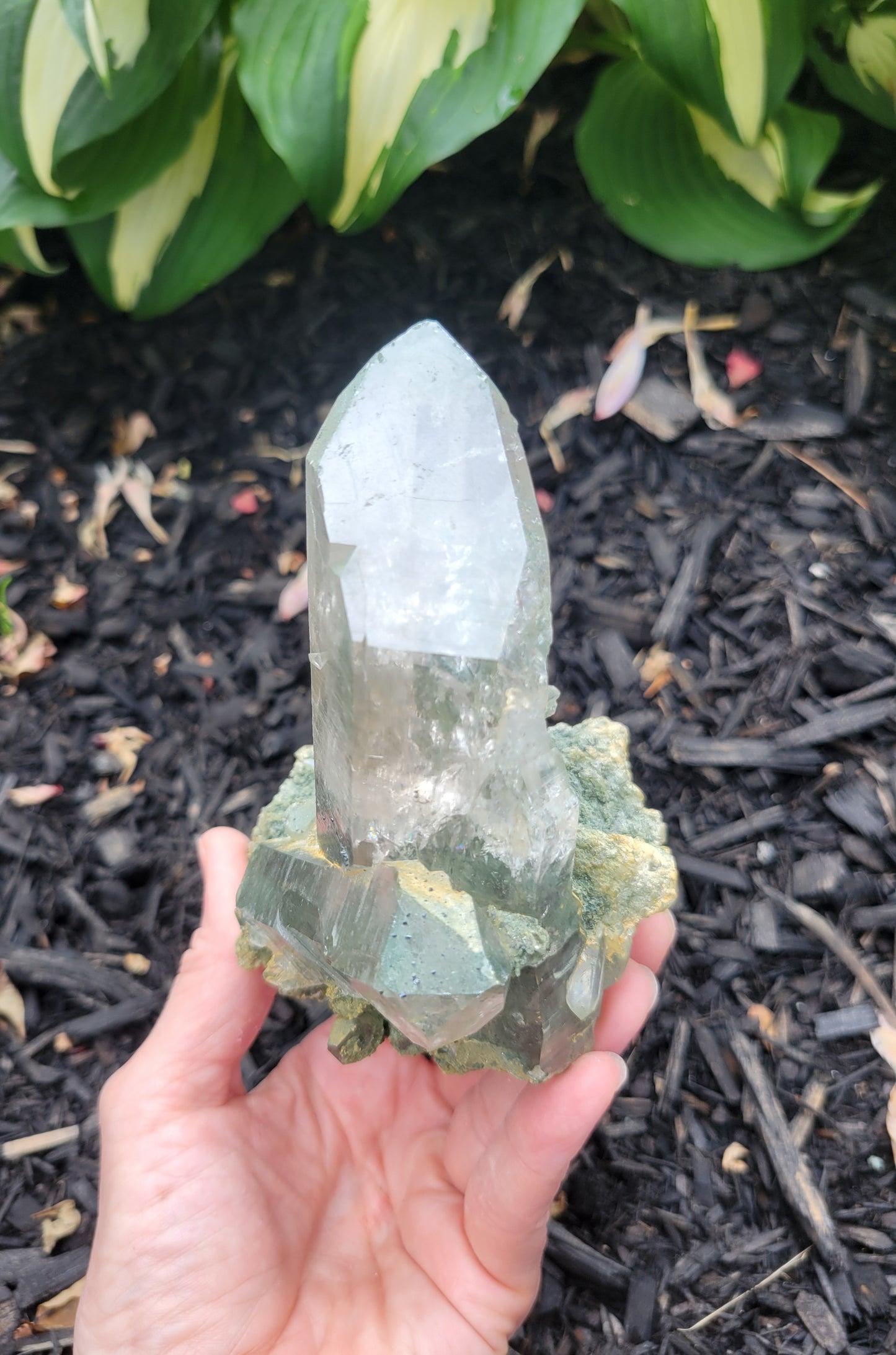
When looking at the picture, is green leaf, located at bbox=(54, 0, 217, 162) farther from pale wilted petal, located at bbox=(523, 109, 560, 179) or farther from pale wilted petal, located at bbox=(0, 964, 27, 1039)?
pale wilted petal, located at bbox=(0, 964, 27, 1039)

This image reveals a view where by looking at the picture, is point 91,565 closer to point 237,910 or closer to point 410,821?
point 237,910

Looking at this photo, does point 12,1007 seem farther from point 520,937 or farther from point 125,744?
point 520,937

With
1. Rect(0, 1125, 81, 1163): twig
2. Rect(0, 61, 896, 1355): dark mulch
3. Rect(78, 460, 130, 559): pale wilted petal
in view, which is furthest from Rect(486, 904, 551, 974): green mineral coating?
Rect(78, 460, 130, 559): pale wilted petal

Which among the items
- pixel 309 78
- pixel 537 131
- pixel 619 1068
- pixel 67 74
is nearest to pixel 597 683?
pixel 619 1068

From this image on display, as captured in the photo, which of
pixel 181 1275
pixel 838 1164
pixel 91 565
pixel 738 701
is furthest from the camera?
pixel 91 565

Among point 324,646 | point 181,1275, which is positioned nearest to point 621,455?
point 324,646

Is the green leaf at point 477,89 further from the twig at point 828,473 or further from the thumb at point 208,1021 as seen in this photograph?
the thumb at point 208,1021
